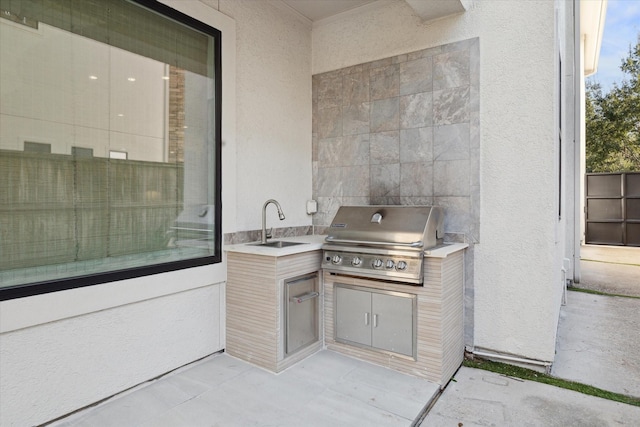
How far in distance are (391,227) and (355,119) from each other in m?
1.55

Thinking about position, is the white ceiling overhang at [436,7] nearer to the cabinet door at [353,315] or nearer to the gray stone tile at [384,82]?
the gray stone tile at [384,82]

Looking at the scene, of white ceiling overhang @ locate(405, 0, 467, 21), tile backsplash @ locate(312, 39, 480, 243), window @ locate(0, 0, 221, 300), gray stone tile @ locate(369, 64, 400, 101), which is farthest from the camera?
gray stone tile @ locate(369, 64, 400, 101)

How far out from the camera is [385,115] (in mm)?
3875

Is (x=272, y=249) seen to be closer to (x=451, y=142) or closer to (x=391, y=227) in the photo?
(x=391, y=227)

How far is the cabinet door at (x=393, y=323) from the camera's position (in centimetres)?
292

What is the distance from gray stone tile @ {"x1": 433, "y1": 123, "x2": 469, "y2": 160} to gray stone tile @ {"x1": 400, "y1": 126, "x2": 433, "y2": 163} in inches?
2.4

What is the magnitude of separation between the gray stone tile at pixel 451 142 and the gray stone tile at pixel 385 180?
45cm

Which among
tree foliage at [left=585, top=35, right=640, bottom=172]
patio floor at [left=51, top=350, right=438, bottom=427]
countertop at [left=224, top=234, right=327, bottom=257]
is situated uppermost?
tree foliage at [left=585, top=35, right=640, bottom=172]

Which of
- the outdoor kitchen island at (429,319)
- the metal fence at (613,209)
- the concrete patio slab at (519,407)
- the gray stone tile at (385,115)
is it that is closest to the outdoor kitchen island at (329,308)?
the outdoor kitchen island at (429,319)

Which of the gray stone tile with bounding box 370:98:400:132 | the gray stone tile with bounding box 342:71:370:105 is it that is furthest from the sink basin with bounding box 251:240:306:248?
the gray stone tile with bounding box 342:71:370:105

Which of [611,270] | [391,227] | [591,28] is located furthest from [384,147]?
[591,28]

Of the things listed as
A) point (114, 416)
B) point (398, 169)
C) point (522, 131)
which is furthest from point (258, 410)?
point (522, 131)

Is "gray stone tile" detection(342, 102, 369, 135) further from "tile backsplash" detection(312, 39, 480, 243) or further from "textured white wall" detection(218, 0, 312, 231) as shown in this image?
"textured white wall" detection(218, 0, 312, 231)

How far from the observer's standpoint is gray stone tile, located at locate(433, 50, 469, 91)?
3.40 metres
